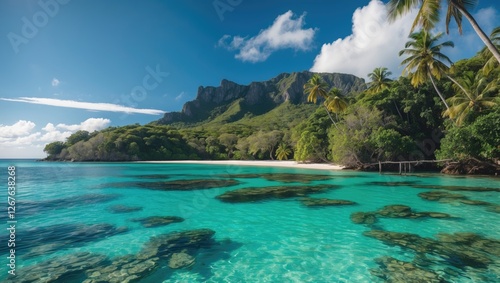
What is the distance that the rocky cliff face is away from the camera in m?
157

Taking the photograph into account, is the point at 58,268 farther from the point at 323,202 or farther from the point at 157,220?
the point at 323,202

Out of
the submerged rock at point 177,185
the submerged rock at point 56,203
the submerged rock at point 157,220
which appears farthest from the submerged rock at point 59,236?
the submerged rock at point 177,185

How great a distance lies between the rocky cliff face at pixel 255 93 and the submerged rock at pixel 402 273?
498ft

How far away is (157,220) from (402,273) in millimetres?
8452

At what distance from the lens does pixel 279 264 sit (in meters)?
6.09

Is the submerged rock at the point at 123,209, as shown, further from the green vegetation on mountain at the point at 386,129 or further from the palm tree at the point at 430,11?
the green vegetation on mountain at the point at 386,129

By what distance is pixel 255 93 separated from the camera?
170750 millimetres

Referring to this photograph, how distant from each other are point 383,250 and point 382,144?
2512cm

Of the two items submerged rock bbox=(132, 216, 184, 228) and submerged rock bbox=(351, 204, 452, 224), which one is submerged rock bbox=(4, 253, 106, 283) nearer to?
submerged rock bbox=(132, 216, 184, 228)

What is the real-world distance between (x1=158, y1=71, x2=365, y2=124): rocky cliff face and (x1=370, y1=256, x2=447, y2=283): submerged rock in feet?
498

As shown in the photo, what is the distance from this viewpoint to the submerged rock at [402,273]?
5.09 meters

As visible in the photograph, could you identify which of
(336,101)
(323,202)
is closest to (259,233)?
(323,202)

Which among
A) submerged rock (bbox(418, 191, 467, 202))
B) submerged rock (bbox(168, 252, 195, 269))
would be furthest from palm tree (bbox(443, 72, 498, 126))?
submerged rock (bbox(168, 252, 195, 269))

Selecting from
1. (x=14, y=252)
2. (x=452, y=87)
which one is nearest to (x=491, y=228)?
(x=14, y=252)
